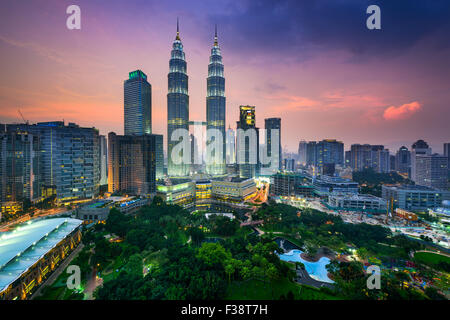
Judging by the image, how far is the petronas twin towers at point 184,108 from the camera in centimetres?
5759

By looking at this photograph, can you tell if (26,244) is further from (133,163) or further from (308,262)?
(133,163)

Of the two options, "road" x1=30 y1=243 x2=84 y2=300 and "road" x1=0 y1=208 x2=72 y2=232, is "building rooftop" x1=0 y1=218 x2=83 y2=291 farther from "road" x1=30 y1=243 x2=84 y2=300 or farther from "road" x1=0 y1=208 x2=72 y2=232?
"road" x1=0 y1=208 x2=72 y2=232

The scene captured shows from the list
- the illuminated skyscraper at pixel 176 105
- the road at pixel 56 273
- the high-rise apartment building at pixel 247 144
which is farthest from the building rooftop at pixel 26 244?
the high-rise apartment building at pixel 247 144

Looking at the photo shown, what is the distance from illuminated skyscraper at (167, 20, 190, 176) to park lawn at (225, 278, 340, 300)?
4743 centimetres

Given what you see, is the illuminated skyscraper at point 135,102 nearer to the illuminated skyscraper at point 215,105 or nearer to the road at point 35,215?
the illuminated skyscraper at point 215,105

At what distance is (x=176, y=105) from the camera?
57.4 metres

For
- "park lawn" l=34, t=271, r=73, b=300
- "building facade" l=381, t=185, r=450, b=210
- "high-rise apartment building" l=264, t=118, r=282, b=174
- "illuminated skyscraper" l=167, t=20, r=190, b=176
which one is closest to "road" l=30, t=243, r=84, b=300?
"park lawn" l=34, t=271, r=73, b=300

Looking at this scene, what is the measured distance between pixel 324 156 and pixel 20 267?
8024 cm

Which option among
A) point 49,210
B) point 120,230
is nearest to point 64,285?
point 120,230

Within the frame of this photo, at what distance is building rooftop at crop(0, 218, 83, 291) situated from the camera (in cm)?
1128

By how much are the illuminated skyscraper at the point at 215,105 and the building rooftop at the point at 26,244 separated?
4642 centimetres

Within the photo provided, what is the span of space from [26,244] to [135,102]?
43.7 meters

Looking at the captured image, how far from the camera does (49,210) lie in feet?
97.0
